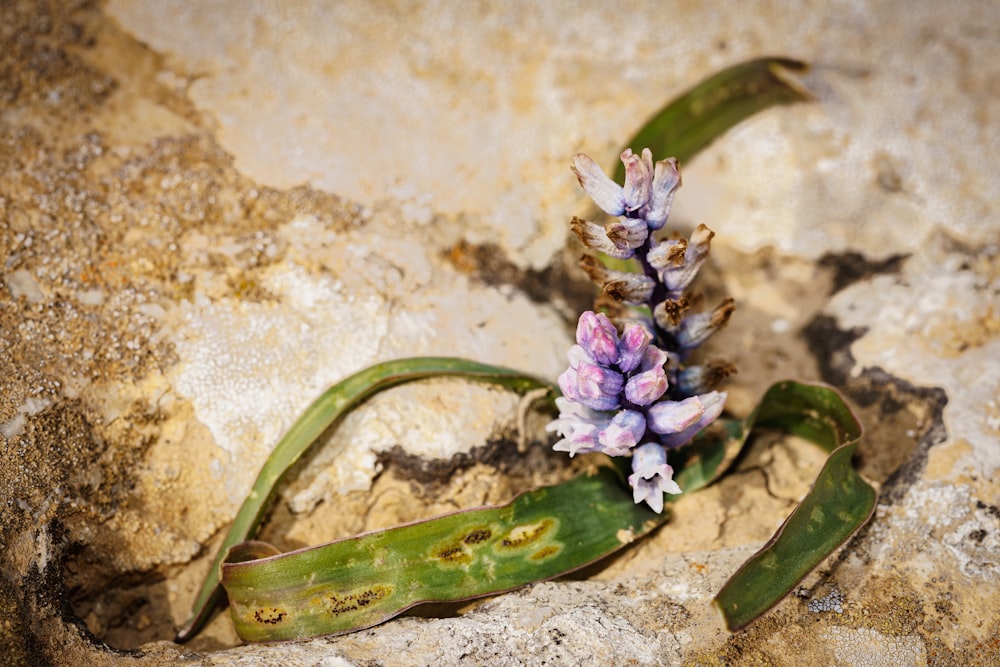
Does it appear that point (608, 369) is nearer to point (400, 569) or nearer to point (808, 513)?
point (808, 513)

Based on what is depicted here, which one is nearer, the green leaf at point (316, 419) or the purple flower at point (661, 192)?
the purple flower at point (661, 192)

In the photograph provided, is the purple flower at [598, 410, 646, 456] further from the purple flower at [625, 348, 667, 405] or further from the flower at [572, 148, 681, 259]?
the flower at [572, 148, 681, 259]

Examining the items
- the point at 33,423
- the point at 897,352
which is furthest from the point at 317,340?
the point at 897,352

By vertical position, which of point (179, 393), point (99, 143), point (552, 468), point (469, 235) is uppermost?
point (99, 143)

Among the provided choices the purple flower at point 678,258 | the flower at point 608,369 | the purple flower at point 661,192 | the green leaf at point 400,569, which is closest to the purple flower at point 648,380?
the flower at point 608,369

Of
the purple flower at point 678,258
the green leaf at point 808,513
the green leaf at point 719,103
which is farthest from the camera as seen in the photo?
the green leaf at point 719,103

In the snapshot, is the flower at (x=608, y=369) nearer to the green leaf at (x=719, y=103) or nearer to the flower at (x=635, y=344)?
the flower at (x=635, y=344)

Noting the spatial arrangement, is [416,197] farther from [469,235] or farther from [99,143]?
[99,143]
